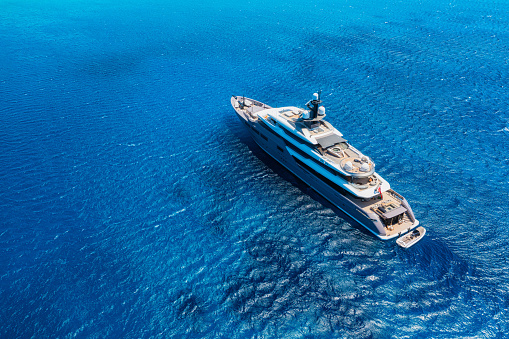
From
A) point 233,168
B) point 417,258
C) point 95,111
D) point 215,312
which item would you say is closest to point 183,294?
point 215,312

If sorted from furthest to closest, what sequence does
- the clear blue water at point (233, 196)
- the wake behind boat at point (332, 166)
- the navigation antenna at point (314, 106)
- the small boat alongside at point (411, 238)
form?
Result: 1. the navigation antenna at point (314, 106)
2. the wake behind boat at point (332, 166)
3. the small boat alongside at point (411, 238)
4. the clear blue water at point (233, 196)

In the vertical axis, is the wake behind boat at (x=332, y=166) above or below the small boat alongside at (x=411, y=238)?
above

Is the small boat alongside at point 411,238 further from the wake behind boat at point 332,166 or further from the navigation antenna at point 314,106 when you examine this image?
the navigation antenna at point 314,106

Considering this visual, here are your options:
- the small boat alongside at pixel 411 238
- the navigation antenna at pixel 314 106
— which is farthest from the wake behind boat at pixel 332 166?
the small boat alongside at pixel 411 238

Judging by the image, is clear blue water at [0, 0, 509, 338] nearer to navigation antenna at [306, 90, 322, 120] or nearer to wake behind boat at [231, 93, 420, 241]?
wake behind boat at [231, 93, 420, 241]

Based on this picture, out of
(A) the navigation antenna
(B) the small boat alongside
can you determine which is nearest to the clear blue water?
(B) the small boat alongside

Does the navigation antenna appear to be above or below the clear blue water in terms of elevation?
above
